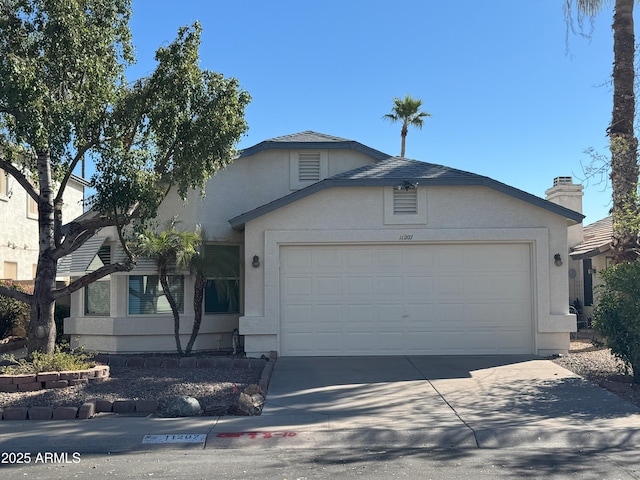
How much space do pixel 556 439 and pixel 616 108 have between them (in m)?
9.08

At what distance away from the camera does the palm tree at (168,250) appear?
38.4 ft

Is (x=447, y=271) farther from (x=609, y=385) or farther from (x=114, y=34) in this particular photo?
(x=114, y=34)

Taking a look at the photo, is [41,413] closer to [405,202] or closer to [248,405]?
[248,405]

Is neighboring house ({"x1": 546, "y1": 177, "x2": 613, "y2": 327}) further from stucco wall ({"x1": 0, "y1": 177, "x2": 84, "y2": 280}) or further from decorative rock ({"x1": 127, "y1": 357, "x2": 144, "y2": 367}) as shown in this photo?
stucco wall ({"x1": 0, "y1": 177, "x2": 84, "y2": 280})

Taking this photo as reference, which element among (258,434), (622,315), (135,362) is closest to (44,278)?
(135,362)

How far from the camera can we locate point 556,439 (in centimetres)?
682

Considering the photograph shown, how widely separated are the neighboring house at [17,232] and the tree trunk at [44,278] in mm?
11287

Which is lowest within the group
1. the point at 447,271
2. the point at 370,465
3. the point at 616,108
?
the point at 370,465

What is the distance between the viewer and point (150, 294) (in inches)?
516

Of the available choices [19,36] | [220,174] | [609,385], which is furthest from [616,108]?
[19,36]

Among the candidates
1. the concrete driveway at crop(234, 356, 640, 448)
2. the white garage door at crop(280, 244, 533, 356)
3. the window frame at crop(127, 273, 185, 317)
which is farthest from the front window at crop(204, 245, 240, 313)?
the concrete driveway at crop(234, 356, 640, 448)

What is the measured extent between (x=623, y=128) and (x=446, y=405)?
323 inches

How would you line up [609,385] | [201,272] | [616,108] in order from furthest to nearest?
[616,108] → [201,272] → [609,385]

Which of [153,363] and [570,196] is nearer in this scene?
[153,363]
